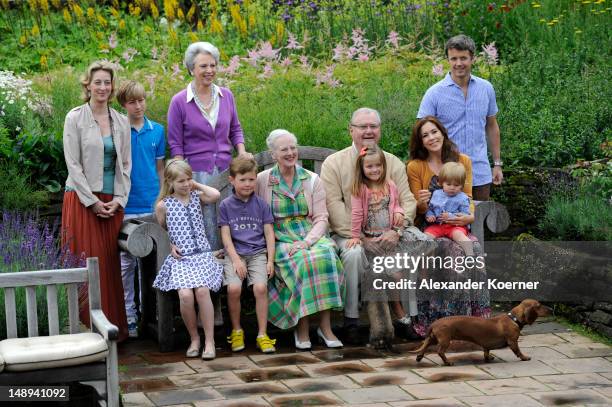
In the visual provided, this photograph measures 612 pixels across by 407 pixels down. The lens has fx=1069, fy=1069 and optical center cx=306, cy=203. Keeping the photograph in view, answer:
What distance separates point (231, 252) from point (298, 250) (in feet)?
1.41

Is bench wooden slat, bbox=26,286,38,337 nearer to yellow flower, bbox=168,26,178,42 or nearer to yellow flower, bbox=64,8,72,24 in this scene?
yellow flower, bbox=168,26,178,42

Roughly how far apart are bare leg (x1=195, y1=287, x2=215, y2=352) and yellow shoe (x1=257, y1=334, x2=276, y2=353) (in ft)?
0.97

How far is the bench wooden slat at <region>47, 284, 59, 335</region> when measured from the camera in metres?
5.31

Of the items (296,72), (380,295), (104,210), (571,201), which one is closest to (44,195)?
(104,210)

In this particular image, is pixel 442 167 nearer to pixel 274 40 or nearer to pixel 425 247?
pixel 425 247

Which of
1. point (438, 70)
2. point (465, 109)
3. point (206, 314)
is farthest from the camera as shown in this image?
point (438, 70)

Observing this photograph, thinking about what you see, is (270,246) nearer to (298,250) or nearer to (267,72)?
(298,250)

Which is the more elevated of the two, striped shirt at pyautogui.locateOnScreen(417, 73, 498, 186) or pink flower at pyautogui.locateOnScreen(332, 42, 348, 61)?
pink flower at pyautogui.locateOnScreen(332, 42, 348, 61)

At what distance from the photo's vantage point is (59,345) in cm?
504

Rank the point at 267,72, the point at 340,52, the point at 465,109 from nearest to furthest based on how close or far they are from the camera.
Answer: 1. the point at 465,109
2. the point at 267,72
3. the point at 340,52

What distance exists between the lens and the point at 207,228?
7074 millimetres

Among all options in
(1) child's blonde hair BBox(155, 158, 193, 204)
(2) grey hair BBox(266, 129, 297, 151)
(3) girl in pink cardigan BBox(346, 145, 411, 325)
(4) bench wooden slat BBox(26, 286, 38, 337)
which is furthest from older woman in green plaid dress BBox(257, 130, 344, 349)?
(4) bench wooden slat BBox(26, 286, 38, 337)

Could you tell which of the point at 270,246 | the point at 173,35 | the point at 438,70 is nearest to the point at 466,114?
the point at 270,246

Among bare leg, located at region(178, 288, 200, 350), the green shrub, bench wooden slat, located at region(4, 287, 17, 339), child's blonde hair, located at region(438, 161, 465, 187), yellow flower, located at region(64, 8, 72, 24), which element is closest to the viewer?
bench wooden slat, located at region(4, 287, 17, 339)
